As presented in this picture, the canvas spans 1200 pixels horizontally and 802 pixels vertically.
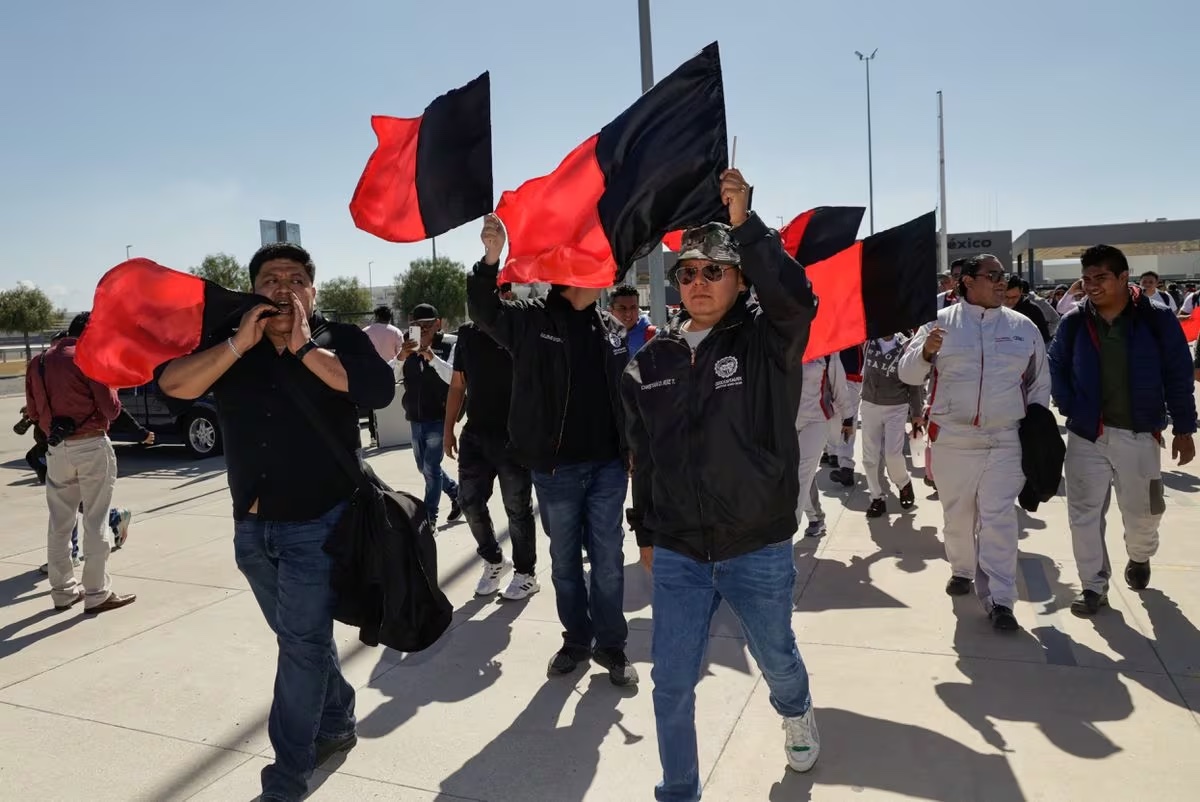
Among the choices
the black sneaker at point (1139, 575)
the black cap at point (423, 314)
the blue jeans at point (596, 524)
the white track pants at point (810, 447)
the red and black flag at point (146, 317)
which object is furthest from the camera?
the black cap at point (423, 314)

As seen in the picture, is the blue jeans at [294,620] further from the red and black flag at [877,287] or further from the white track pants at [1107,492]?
the white track pants at [1107,492]

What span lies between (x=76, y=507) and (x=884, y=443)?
618cm

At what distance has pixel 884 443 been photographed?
7543 millimetres

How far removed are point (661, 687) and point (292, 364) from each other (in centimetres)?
176

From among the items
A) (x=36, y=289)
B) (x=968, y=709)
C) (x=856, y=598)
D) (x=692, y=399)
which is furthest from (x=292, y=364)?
(x=36, y=289)

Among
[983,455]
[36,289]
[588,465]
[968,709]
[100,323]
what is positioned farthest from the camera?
[36,289]

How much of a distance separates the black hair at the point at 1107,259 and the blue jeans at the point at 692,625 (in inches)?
123

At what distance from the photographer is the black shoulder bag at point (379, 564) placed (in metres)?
3.27

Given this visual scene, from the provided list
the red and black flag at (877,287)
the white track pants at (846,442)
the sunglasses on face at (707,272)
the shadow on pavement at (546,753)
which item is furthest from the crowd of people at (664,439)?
the white track pants at (846,442)

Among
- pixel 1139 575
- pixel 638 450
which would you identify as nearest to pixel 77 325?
pixel 638 450

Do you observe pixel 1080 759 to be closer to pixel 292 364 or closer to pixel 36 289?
pixel 292 364

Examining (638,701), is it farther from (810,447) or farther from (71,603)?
(71,603)

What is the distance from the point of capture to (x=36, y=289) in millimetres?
57938

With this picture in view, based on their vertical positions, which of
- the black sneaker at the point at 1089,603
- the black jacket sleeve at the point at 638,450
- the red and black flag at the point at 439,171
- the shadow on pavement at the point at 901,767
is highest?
the red and black flag at the point at 439,171
